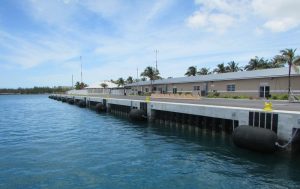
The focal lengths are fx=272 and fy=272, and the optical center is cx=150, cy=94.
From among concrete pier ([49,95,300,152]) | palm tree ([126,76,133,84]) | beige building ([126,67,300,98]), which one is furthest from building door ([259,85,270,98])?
palm tree ([126,76,133,84])

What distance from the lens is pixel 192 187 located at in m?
10.7

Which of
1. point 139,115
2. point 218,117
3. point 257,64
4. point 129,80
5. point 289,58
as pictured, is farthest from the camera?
point 129,80

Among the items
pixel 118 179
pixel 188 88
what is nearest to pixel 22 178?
pixel 118 179

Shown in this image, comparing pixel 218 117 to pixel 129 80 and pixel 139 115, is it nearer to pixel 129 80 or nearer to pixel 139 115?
pixel 139 115

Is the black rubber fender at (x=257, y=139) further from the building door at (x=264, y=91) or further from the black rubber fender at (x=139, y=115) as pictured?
the building door at (x=264, y=91)

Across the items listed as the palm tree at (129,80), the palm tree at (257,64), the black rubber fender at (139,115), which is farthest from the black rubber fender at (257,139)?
the palm tree at (129,80)

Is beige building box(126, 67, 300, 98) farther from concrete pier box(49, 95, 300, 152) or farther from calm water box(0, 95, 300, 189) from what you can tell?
calm water box(0, 95, 300, 189)

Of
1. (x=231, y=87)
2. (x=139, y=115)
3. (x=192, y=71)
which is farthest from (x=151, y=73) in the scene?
(x=139, y=115)

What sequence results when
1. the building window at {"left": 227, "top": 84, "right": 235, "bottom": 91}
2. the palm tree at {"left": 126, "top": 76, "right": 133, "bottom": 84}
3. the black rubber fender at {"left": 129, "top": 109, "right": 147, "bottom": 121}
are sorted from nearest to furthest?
the black rubber fender at {"left": 129, "top": 109, "right": 147, "bottom": 121} < the building window at {"left": 227, "top": 84, "right": 235, "bottom": 91} < the palm tree at {"left": 126, "top": 76, "right": 133, "bottom": 84}

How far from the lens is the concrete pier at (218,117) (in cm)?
1470

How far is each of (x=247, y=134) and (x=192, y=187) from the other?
5554 mm

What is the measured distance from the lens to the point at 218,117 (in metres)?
20.0

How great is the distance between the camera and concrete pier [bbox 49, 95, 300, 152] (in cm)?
1470

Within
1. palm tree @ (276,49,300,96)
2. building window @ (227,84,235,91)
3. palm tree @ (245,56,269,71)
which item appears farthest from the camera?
palm tree @ (245,56,269,71)
